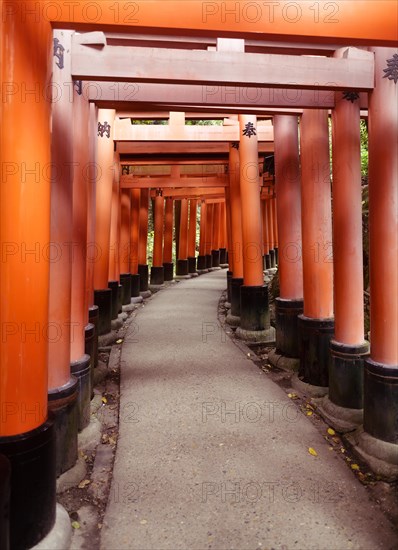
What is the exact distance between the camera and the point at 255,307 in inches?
303

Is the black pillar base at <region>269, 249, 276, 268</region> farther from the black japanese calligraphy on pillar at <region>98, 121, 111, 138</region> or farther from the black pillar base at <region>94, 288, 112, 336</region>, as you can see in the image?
the black japanese calligraphy on pillar at <region>98, 121, 111, 138</region>

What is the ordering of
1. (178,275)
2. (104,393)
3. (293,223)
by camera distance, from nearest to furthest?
(104,393) < (293,223) < (178,275)

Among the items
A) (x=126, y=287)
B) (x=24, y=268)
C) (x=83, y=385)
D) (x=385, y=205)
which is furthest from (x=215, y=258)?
(x=24, y=268)

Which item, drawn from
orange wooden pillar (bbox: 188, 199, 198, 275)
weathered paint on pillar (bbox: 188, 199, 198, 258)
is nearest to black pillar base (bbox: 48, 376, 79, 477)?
orange wooden pillar (bbox: 188, 199, 198, 275)

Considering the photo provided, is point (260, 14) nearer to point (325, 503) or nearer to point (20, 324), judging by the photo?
point (20, 324)

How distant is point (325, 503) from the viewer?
2904mm

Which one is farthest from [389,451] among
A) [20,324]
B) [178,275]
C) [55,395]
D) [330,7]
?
[178,275]

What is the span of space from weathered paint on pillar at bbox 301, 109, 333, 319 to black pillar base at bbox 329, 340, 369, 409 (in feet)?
2.67

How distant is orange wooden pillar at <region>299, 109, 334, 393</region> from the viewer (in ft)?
16.4

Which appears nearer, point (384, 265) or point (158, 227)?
point (384, 265)

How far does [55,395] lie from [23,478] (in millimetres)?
967

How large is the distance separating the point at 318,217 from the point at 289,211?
1324 mm

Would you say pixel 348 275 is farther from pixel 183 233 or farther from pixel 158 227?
pixel 183 233

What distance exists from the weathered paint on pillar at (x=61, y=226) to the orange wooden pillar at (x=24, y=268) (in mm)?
929
